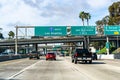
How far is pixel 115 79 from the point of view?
2006 cm

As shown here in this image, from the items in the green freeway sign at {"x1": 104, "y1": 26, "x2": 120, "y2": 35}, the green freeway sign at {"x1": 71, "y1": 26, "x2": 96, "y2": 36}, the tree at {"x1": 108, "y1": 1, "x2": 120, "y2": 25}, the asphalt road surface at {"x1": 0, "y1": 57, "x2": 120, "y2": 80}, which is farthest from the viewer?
the tree at {"x1": 108, "y1": 1, "x2": 120, "y2": 25}

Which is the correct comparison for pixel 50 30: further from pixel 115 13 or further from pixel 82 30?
pixel 115 13

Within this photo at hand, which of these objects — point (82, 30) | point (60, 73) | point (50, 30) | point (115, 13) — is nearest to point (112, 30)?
point (82, 30)

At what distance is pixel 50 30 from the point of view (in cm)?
7894

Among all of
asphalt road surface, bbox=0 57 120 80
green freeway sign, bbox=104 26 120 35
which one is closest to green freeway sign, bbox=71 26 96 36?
green freeway sign, bbox=104 26 120 35

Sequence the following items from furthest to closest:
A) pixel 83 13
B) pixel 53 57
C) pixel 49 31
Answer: pixel 83 13 → pixel 49 31 → pixel 53 57

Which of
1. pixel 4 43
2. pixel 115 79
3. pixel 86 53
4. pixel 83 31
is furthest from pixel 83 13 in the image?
pixel 115 79

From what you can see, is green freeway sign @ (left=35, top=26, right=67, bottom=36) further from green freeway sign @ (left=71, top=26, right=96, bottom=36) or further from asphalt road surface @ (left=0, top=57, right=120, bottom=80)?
asphalt road surface @ (left=0, top=57, right=120, bottom=80)

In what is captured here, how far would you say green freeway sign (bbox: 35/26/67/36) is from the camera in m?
78.4

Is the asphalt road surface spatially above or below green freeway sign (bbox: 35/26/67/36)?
below

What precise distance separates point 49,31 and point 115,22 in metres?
54.0

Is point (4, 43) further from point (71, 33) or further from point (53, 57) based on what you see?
point (53, 57)

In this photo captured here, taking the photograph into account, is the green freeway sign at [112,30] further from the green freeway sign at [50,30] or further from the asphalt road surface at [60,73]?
the asphalt road surface at [60,73]

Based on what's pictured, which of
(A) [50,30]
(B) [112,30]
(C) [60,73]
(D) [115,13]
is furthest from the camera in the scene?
(D) [115,13]
